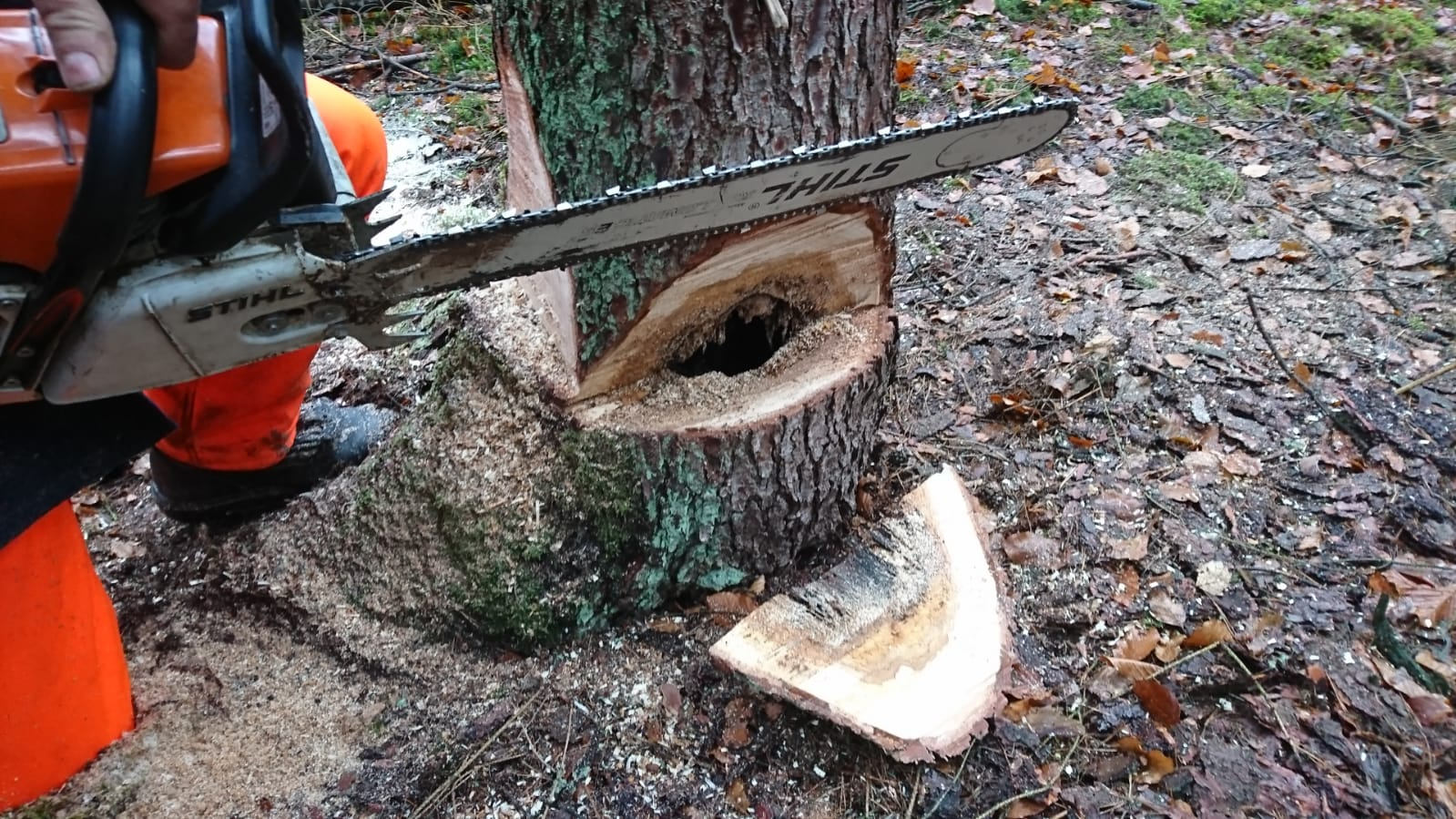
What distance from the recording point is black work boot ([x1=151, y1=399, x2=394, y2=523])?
1.97 metres

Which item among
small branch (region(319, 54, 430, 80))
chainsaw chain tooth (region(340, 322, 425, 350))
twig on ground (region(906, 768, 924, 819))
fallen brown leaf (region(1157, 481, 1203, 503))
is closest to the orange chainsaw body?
chainsaw chain tooth (region(340, 322, 425, 350))

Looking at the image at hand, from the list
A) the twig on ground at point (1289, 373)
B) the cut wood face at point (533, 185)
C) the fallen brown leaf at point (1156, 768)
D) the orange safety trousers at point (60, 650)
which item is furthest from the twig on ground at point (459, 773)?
the twig on ground at point (1289, 373)

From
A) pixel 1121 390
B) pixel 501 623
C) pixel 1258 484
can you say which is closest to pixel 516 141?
pixel 501 623

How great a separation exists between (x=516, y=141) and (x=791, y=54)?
0.56m

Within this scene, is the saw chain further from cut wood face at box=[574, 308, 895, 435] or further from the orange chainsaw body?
cut wood face at box=[574, 308, 895, 435]

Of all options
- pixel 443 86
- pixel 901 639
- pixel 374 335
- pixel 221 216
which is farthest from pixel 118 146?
pixel 443 86

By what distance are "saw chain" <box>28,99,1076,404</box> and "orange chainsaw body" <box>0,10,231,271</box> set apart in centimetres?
12

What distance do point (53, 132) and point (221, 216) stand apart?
0.17 m

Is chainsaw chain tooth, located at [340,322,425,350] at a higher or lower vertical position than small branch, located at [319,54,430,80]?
higher

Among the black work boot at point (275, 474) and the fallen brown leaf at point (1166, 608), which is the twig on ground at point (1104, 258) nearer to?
the fallen brown leaf at point (1166, 608)

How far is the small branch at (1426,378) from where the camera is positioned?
2264 mm

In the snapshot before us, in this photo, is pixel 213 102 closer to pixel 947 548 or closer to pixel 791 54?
pixel 791 54

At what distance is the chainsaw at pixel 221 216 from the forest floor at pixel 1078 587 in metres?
0.69

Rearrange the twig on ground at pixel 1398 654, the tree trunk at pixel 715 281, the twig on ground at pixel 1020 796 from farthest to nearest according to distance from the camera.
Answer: the twig on ground at pixel 1398 654, the twig on ground at pixel 1020 796, the tree trunk at pixel 715 281
